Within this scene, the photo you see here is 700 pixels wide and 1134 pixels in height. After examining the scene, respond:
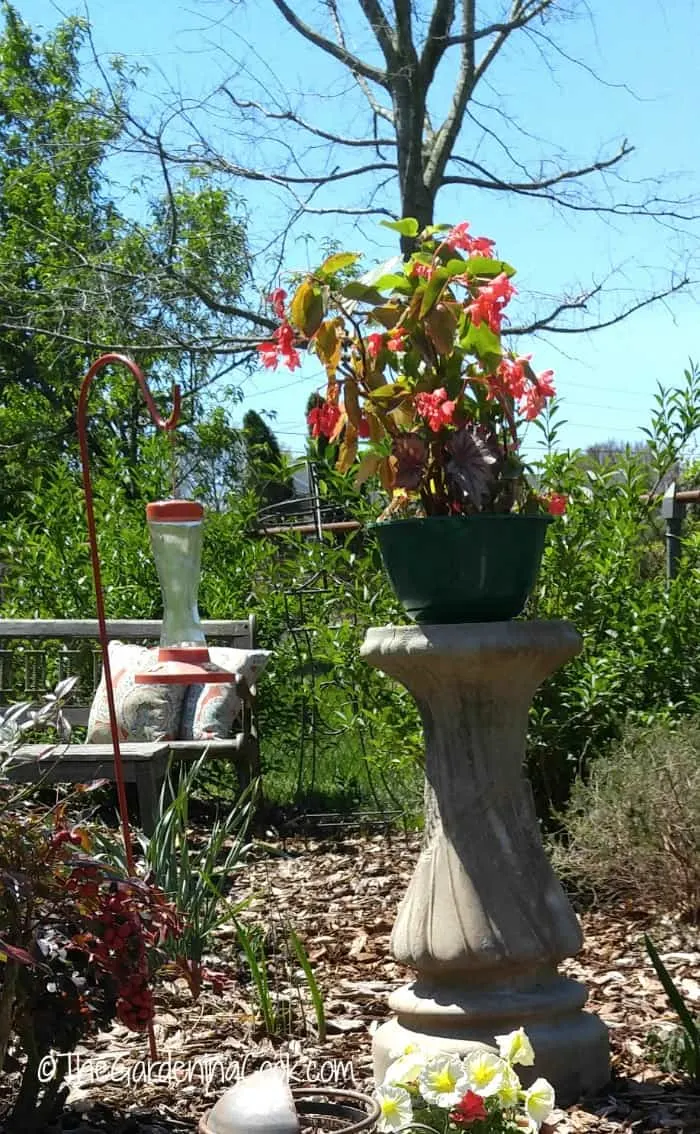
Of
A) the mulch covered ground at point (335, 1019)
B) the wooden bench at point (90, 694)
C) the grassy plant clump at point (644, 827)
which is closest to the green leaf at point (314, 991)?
the mulch covered ground at point (335, 1019)

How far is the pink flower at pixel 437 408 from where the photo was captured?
2.62 m

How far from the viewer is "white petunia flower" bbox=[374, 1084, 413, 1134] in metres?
1.95

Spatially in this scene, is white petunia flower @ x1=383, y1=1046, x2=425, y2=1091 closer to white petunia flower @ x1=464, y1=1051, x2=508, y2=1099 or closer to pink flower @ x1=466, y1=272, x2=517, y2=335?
white petunia flower @ x1=464, y1=1051, x2=508, y2=1099

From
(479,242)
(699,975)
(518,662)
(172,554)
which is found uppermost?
(479,242)

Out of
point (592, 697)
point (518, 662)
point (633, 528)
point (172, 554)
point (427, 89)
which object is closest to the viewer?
point (518, 662)

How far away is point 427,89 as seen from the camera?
10.6m

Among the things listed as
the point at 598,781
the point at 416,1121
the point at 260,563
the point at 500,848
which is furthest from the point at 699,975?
the point at 260,563

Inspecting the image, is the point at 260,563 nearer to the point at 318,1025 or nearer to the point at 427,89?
the point at 318,1025

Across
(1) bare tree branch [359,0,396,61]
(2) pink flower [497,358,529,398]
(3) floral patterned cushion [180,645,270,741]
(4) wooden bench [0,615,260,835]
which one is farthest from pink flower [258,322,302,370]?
(1) bare tree branch [359,0,396,61]

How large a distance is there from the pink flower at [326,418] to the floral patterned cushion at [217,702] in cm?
280

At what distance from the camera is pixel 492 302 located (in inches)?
104

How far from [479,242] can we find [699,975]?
1990 mm

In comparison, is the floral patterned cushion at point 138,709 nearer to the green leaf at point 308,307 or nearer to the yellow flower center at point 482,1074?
the green leaf at point 308,307

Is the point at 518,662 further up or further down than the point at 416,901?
further up
